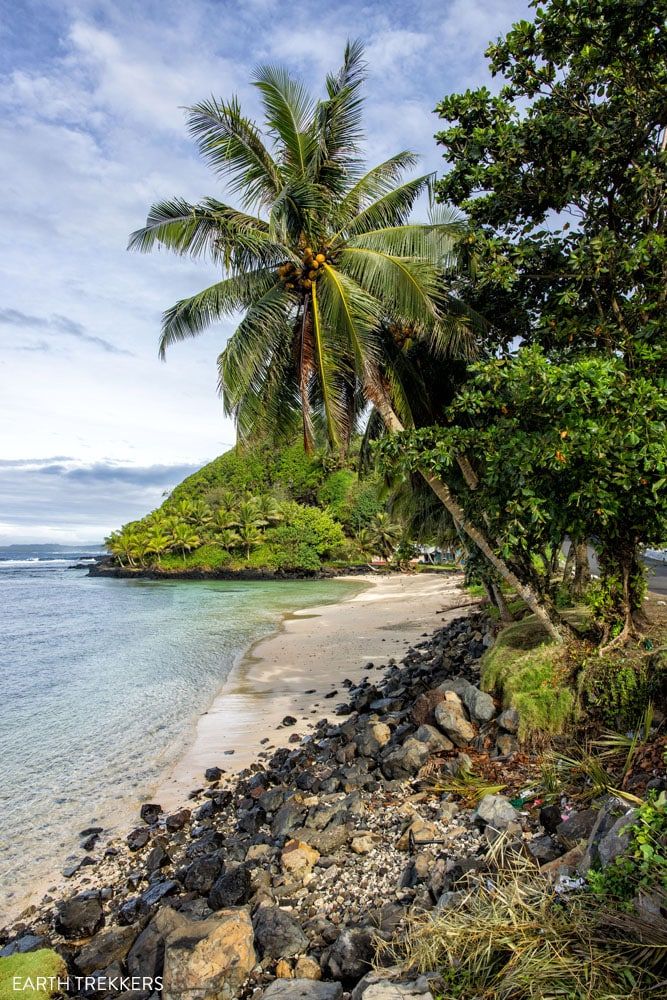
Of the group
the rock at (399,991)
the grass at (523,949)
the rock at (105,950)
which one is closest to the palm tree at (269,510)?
the rock at (105,950)

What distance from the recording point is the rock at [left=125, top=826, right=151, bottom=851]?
19.0ft

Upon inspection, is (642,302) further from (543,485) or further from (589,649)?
(589,649)

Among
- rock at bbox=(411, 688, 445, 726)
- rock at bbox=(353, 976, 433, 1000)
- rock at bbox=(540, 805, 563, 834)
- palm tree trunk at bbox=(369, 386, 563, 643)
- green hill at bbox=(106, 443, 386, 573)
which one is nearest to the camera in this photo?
rock at bbox=(353, 976, 433, 1000)

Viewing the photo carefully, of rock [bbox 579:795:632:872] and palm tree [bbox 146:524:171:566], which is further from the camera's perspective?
palm tree [bbox 146:524:171:566]

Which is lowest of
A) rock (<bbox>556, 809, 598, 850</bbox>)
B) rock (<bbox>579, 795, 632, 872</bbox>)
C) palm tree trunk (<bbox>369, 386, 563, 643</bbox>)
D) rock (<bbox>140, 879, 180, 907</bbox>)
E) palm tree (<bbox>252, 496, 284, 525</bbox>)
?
rock (<bbox>140, 879, 180, 907</bbox>)

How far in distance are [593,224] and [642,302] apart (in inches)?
49.4

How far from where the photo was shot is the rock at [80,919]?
176 inches

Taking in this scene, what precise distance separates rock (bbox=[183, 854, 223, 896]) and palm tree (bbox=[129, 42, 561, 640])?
528 centimetres

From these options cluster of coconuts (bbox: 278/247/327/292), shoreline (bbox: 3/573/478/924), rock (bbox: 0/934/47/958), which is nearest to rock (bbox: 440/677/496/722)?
shoreline (bbox: 3/573/478/924)

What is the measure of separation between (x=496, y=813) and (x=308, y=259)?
8.39 metres

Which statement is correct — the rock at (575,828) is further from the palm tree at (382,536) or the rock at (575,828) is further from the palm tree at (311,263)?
the palm tree at (382,536)

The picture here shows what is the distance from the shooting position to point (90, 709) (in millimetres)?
11516

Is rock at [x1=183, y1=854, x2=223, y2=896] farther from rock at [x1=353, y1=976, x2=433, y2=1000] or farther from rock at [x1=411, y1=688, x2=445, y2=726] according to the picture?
rock at [x1=411, y1=688, x2=445, y2=726]

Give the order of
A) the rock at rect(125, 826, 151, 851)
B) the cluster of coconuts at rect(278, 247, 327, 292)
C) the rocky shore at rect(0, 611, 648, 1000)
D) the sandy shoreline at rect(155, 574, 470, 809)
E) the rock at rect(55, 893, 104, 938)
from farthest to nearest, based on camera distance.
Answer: the cluster of coconuts at rect(278, 247, 327, 292) → the sandy shoreline at rect(155, 574, 470, 809) → the rock at rect(125, 826, 151, 851) → the rock at rect(55, 893, 104, 938) → the rocky shore at rect(0, 611, 648, 1000)
